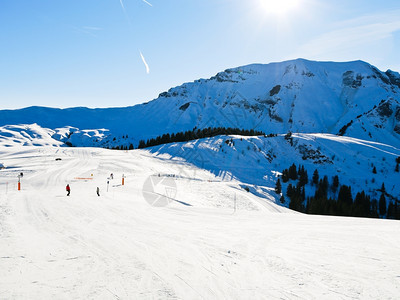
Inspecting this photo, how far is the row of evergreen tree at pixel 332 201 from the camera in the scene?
208 ft

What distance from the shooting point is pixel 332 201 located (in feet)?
217

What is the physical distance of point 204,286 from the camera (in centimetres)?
698

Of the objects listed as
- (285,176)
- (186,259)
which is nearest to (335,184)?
(285,176)

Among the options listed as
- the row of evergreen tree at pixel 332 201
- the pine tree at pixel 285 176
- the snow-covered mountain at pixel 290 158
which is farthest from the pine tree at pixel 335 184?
the pine tree at pixel 285 176

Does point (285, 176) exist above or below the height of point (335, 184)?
above

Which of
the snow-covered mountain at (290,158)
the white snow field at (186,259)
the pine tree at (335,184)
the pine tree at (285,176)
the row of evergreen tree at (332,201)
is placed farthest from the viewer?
the pine tree at (335,184)

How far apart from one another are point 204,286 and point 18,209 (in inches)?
636

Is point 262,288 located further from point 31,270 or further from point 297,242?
point 31,270

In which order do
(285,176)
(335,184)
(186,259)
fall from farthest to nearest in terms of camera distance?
(335,184) < (285,176) < (186,259)

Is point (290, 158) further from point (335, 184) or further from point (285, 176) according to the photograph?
point (285, 176)

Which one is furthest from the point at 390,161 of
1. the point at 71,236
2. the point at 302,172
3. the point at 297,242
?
the point at 71,236

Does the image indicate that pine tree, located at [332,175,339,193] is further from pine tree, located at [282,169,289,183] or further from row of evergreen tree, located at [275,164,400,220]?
pine tree, located at [282,169,289,183]

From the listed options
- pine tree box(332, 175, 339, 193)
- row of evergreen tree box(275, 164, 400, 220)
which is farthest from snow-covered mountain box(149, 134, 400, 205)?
row of evergreen tree box(275, 164, 400, 220)

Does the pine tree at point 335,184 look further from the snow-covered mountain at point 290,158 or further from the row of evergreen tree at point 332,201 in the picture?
the snow-covered mountain at point 290,158
